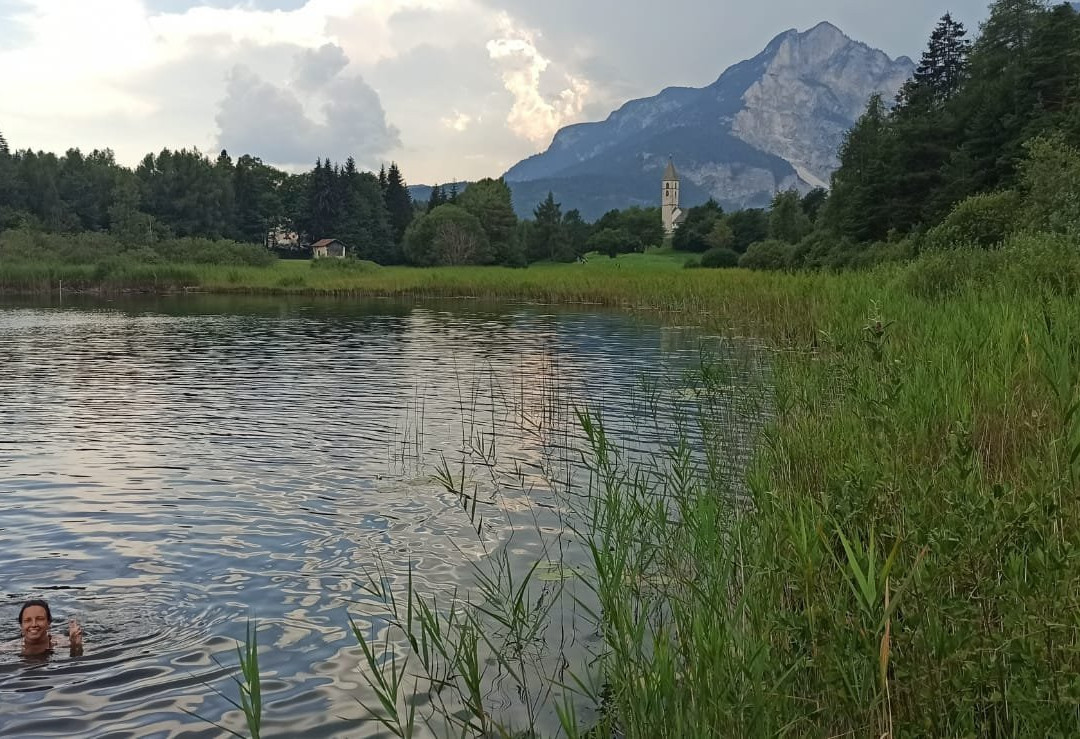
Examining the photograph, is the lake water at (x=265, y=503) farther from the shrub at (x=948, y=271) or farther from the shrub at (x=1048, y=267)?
the shrub at (x=1048, y=267)

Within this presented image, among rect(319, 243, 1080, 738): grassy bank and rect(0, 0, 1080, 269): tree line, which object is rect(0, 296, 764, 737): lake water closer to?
rect(319, 243, 1080, 738): grassy bank

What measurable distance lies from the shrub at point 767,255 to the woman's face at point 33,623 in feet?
205

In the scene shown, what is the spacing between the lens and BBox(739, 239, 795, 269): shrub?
6462cm

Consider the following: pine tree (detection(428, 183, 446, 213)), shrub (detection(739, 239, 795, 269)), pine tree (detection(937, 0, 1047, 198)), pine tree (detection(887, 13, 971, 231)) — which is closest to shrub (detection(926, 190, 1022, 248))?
pine tree (detection(937, 0, 1047, 198))

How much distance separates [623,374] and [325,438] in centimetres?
806

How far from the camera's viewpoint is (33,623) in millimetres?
5949

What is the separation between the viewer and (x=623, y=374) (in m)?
19.1

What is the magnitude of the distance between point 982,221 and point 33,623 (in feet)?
105

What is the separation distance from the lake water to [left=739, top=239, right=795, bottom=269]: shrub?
146 feet

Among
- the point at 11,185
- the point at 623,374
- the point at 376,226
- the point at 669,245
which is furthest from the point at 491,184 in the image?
the point at 623,374

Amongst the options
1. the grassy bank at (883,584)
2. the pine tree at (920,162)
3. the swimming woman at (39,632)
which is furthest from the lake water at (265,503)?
the pine tree at (920,162)

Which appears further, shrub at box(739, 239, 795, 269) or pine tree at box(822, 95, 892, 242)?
shrub at box(739, 239, 795, 269)

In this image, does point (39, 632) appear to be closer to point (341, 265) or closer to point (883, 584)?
point (883, 584)

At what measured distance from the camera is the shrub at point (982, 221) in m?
28.9
